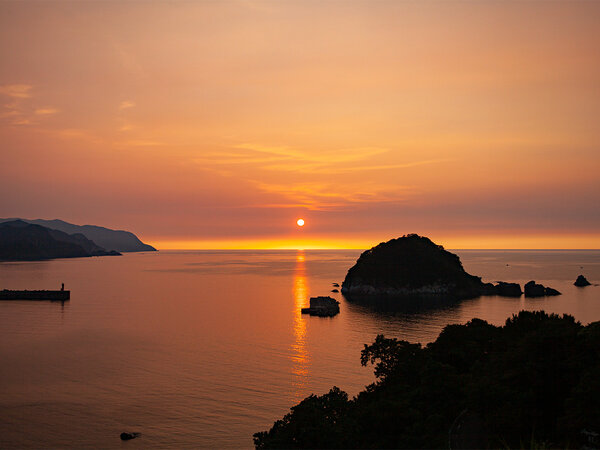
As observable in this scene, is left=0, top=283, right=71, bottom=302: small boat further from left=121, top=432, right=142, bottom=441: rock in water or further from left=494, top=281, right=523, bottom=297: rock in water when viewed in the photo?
left=494, top=281, right=523, bottom=297: rock in water

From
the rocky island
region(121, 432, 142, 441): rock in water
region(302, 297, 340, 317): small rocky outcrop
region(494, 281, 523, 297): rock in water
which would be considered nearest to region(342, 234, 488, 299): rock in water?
the rocky island

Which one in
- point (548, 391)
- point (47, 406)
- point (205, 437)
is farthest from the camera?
point (47, 406)

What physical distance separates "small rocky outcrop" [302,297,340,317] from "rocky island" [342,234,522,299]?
44.7m

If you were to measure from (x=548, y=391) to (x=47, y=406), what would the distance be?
5418cm

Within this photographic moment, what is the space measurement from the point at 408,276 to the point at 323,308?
2586 inches

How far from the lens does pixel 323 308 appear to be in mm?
133500

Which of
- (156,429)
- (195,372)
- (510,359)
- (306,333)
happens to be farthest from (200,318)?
(510,359)

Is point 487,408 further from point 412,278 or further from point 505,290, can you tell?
point 505,290

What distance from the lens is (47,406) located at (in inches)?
2181

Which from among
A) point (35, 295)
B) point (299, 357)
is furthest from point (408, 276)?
point (35, 295)

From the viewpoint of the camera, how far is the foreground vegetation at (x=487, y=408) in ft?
79.8

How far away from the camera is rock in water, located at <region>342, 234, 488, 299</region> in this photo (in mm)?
182500

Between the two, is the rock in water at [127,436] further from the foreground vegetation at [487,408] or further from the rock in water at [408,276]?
the rock in water at [408,276]

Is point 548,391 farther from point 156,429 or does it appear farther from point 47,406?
point 47,406
